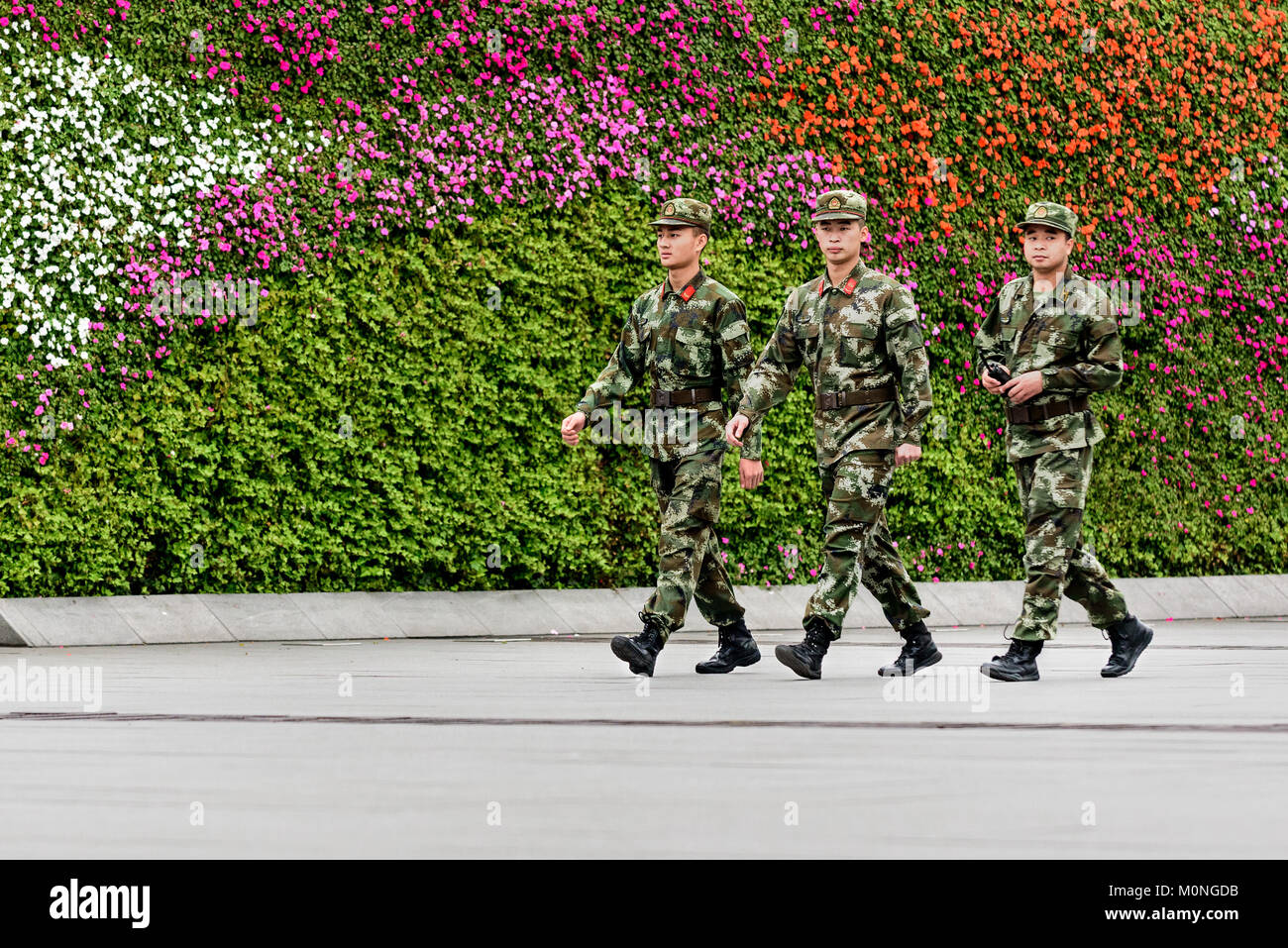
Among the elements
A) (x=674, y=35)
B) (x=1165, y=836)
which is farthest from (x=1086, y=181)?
(x=1165, y=836)

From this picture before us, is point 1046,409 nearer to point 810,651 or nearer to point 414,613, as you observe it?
point 810,651

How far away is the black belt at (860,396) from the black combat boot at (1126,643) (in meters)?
1.34

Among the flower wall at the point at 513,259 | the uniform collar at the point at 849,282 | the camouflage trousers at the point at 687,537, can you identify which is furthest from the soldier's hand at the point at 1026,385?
the flower wall at the point at 513,259

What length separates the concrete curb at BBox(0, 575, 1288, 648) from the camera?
1096 centimetres

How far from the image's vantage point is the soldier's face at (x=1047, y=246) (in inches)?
337

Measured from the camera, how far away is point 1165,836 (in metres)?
4.21

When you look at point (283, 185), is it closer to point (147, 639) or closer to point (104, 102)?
point (104, 102)

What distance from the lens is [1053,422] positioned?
Result: 27.9 feet

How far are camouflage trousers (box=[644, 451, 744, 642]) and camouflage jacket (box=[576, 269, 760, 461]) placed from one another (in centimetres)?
9

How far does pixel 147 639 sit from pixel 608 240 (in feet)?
12.7

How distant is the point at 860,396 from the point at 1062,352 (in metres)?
0.85

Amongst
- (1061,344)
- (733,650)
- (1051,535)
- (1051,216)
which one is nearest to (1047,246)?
(1051,216)

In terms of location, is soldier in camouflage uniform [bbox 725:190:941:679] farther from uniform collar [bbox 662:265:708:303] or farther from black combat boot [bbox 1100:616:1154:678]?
black combat boot [bbox 1100:616:1154:678]

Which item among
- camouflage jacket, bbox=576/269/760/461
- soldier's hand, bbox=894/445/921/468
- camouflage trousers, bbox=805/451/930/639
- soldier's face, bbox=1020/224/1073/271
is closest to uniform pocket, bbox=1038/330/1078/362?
soldier's face, bbox=1020/224/1073/271
